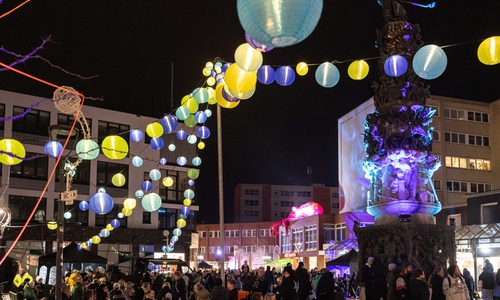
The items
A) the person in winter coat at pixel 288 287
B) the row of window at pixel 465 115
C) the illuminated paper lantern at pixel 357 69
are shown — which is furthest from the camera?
the row of window at pixel 465 115

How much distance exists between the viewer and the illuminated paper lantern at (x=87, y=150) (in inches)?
503

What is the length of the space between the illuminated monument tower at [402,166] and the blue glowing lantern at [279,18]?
13.2m

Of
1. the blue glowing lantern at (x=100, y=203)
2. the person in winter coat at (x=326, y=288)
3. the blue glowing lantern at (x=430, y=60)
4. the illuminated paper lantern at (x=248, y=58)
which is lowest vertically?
the person in winter coat at (x=326, y=288)

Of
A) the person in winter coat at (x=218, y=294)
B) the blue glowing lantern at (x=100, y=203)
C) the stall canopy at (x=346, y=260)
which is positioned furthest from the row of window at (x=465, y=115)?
the person in winter coat at (x=218, y=294)

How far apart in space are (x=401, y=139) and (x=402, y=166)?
0.93 metres

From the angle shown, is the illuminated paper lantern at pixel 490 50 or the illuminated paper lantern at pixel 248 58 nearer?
the illuminated paper lantern at pixel 248 58

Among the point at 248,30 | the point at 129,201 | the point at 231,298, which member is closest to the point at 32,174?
the point at 129,201

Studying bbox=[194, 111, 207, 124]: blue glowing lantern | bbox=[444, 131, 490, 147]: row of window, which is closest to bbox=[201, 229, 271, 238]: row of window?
bbox=[444, 131, 490, 147]: row of window

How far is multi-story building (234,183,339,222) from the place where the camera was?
9044 centimetres

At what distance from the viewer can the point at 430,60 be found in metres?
10.9

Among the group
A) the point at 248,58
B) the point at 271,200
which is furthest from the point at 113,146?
the point at 271,200

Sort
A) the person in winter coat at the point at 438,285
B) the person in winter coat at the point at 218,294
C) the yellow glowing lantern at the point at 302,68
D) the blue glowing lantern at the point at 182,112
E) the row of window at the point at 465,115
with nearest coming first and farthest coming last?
the person in winter coat at the point at 218,294, the person in winter coat at the point at 438,285, the yellow glowing lantern at the point at 302,68, the blue glowing lantern at the point at 182,112, the row of window at the point at 465,115

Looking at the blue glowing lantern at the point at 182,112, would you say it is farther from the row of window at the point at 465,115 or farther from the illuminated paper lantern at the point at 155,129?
the row of window at the point at 465,115

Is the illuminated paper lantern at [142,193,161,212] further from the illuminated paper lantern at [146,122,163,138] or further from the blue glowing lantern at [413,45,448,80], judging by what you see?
the blue glowing lantern at [413,45,448,80]
